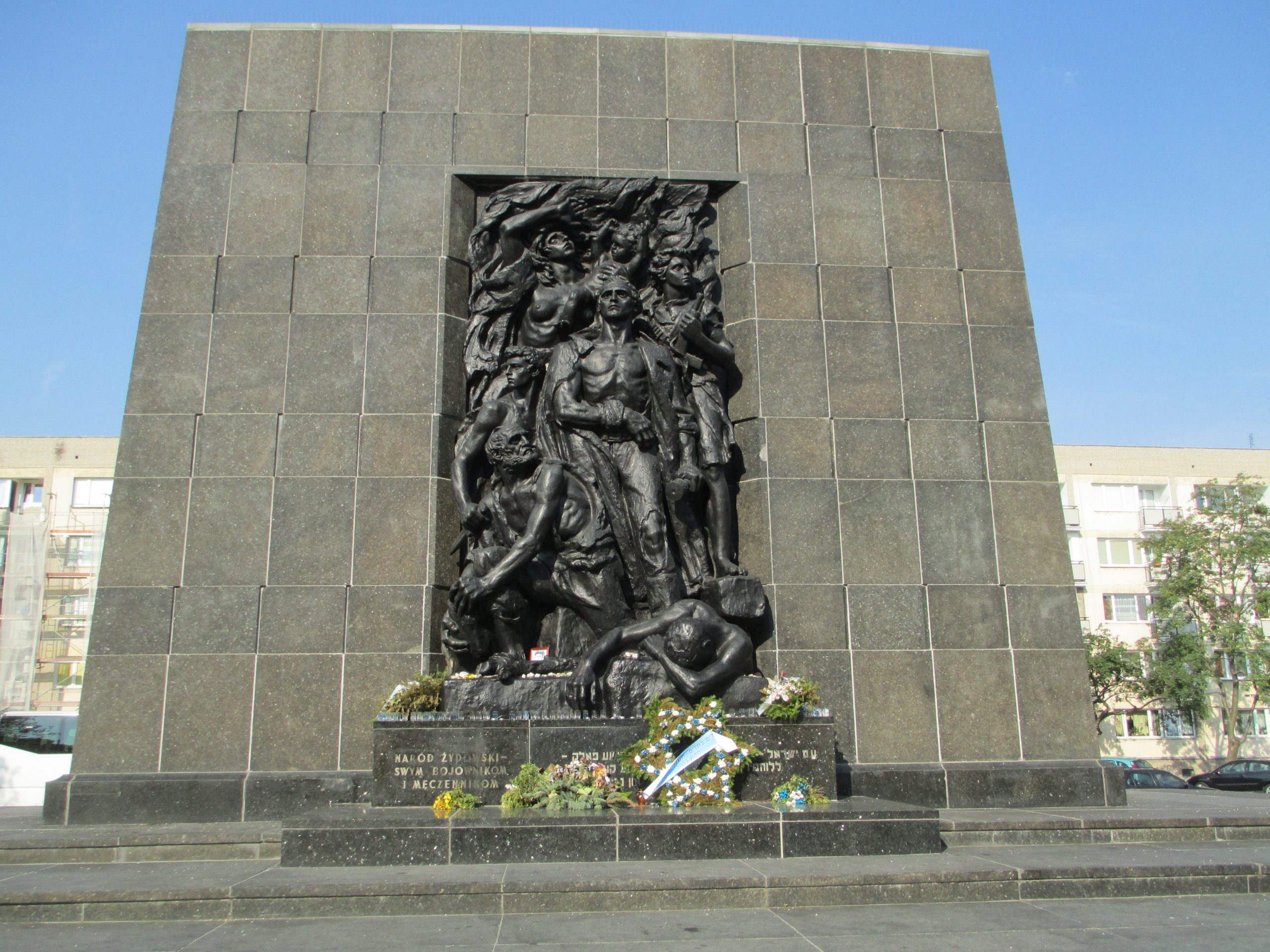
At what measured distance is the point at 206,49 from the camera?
49.1ft

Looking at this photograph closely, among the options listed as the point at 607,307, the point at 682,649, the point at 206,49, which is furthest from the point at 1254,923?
the point at 206,49

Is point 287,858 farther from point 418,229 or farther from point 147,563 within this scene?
point 418,229

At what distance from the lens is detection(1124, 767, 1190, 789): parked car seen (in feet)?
104

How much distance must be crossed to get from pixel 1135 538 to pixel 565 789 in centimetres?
5100

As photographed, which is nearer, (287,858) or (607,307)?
(287,858)

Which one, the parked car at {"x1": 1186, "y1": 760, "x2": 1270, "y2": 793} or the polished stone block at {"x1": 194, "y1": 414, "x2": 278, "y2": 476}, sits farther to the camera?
the parked car at {"x1": 1186, "y1": 760, "x2": 1270, "y2": 793}

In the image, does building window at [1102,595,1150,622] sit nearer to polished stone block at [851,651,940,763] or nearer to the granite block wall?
the granite block wall

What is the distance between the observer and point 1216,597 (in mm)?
45031

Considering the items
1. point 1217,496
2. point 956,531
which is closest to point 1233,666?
point 1217,496

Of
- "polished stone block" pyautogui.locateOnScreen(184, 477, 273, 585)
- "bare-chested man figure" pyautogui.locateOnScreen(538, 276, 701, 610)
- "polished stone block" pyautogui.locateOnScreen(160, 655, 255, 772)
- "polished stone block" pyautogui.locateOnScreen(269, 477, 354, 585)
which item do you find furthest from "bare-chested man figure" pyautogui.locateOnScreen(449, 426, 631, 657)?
"polished stone block" pyautogui.locateOnScreen(160, 655, 255, 772)

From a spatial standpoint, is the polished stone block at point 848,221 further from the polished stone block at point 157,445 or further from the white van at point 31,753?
the white van at point 31,753

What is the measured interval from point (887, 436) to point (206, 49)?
11705 millimetres

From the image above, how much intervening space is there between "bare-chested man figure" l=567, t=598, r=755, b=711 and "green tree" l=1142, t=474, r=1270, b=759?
122ft

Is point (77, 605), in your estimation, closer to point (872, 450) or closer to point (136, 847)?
point (136, 847)
